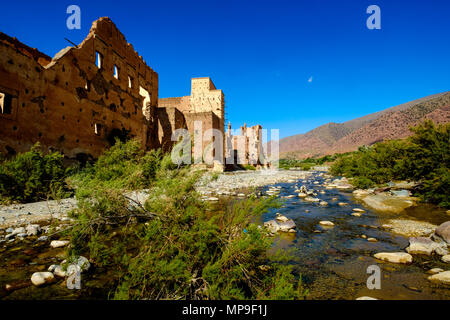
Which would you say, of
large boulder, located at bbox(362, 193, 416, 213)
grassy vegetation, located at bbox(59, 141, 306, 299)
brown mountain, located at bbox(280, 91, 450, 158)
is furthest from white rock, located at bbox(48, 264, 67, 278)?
brown mountain, located at bbox(280, 91, 450, 158)

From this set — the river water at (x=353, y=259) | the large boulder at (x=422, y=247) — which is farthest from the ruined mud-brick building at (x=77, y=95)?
the large boulder at (x=422, y=247)

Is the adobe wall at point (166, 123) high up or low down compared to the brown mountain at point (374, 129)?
down

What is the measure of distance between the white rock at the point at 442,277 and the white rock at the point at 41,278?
4389 millimetres

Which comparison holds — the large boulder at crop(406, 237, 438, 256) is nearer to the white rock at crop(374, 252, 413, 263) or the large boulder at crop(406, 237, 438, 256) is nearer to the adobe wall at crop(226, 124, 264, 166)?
the white rock at crop(374, 252, 413, 263)

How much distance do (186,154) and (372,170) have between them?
37.4 ft

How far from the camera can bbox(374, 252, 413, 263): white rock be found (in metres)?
2.95

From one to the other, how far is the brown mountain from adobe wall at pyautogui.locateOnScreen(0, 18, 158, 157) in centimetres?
2175

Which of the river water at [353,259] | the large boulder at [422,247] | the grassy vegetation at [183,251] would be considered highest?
the grassy vegetation at [183,251]

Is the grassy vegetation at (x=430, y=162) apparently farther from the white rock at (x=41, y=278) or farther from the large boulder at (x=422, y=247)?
the white rock at (x=41, y=278)

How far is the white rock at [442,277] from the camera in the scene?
2411 mm

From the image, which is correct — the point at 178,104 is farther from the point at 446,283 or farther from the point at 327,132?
the point at 327,132

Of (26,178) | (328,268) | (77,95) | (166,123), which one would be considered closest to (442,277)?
(328,268)

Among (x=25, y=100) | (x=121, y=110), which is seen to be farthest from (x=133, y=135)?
(x=25, y=100)

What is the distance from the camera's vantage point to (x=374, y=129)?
85625 millimetres
